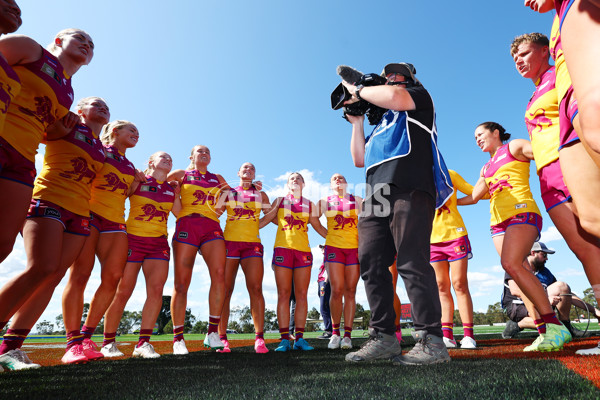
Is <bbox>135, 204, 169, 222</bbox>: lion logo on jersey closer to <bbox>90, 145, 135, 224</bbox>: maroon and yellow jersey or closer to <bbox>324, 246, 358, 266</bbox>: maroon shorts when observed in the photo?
<bbox>90, 145, 135, 224</bbox>: maroon and yellow jersey

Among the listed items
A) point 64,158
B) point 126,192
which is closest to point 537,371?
point 64,158

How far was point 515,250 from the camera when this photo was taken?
3564mm

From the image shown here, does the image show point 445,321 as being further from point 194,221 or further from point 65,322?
point 65,322

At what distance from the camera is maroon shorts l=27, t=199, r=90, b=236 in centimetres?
287

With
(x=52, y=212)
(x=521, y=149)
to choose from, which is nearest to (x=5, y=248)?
(x=52, y=212)

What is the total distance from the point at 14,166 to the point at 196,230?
8.79 feet

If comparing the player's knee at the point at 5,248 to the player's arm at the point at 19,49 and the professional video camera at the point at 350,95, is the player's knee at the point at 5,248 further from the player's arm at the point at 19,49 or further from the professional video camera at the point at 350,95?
the professional video camera at the point at 350,95

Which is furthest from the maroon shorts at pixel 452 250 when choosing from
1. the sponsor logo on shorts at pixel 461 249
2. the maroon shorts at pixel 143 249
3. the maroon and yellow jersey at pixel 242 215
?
the maroon shorts at pixel 143 249

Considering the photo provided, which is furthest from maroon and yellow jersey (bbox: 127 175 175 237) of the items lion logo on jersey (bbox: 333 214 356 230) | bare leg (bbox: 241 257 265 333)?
lion logo on jersey (bbox: 333 214 356 230)

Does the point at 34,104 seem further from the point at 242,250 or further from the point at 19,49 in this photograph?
the point at 242,250

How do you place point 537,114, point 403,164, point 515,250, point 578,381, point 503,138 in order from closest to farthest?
point 578,381 < point 403,164 < point 537,114 < point 515,250 < point 503,138

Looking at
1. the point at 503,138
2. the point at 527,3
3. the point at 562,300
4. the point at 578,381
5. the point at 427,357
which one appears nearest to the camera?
the point at 578,381

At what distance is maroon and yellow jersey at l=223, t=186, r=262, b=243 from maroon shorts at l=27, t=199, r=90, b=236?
7.38 feet

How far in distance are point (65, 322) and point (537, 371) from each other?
4205 mm
